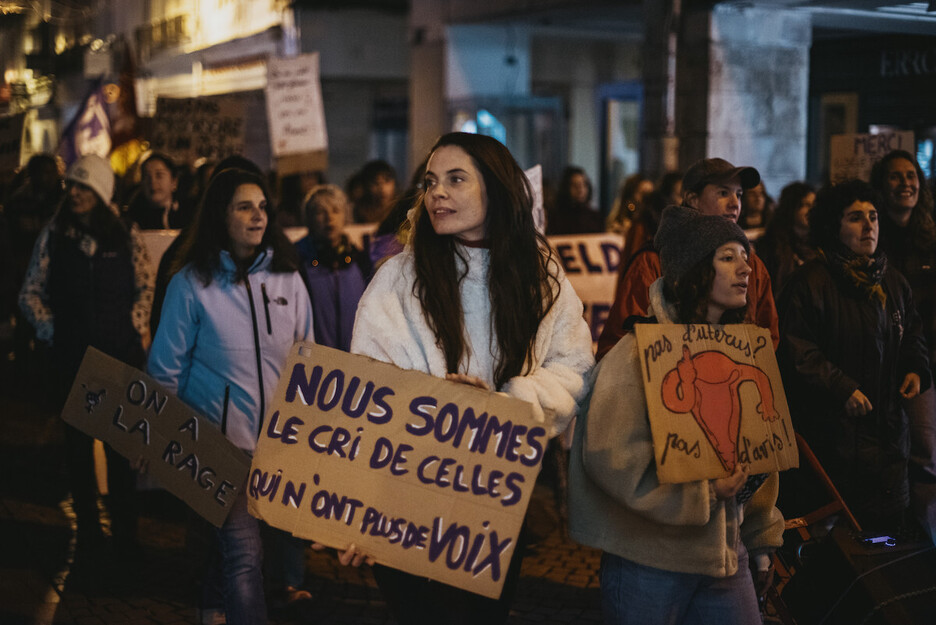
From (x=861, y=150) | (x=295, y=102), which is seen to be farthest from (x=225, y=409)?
(x=295, y=102)

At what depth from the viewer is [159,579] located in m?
5.86

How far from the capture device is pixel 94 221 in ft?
20.6

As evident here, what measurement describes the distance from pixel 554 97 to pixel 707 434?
15.4 metres

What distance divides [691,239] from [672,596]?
3.51ft

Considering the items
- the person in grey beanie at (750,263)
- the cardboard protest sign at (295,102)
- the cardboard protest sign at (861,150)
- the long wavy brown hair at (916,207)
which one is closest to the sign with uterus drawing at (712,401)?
the person in grey beanie at (750,263)

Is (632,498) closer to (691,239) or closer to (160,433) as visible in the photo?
(691,239)

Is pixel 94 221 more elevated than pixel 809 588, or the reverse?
pixel 94 221

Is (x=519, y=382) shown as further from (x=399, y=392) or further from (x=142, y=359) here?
(x=142, y=359)

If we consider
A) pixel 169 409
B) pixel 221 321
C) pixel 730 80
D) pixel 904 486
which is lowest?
pixel 904 486

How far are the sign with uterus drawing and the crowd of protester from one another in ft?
0.22

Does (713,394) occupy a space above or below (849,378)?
above

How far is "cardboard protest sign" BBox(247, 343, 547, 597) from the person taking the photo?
2.97 m

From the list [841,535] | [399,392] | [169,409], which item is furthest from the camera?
[169,409]

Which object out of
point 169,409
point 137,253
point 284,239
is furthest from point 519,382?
point 137,253
